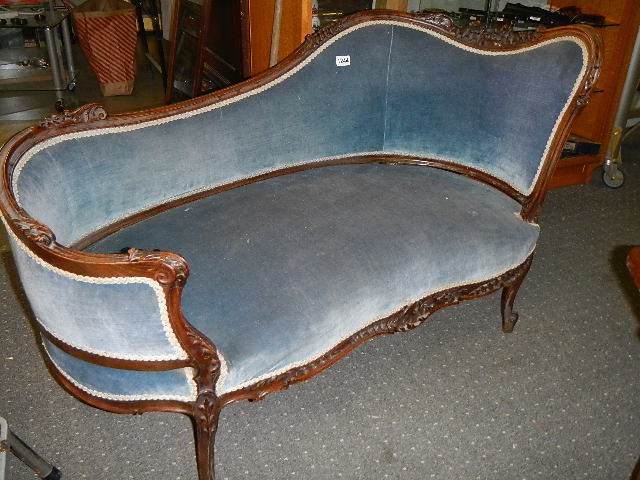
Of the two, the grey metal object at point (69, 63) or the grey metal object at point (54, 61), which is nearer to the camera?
the grey metal object at point (54, 61)

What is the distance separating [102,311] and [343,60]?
113cm

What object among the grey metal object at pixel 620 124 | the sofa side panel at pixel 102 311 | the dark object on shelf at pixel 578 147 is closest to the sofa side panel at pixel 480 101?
the sofa side panel at pixel 102 311

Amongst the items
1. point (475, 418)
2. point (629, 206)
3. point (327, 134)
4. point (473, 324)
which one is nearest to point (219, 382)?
point (475, 418)

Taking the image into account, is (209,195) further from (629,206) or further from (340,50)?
(629,206)

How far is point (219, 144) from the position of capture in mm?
1575

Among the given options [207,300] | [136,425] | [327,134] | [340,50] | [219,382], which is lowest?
[136,425]

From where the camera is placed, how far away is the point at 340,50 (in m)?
1.74

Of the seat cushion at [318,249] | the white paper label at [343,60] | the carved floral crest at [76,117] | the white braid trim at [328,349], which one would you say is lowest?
the white braid trim at [328,349]

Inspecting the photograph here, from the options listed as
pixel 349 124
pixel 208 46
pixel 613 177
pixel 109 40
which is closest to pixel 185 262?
pixel 349 124

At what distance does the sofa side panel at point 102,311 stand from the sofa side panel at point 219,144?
0.19 m

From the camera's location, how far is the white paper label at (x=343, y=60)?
5.72ft

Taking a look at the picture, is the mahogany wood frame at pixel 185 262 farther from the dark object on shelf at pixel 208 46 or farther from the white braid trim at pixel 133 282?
the dark object on shelf at pixel 208 46

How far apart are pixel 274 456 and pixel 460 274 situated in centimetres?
69

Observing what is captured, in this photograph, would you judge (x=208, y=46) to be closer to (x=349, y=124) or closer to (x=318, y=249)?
(x=349, y=124)
